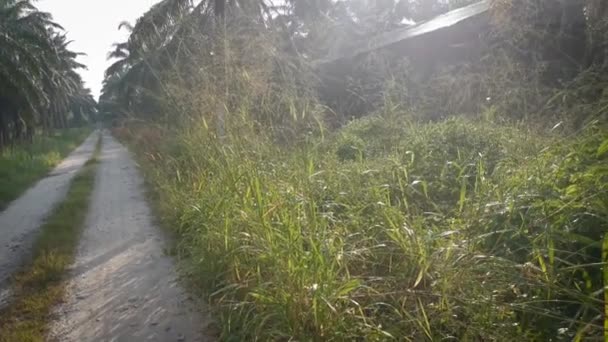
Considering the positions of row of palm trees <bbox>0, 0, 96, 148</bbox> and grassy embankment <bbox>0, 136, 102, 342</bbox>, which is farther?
row of palm trees <bbox>0, 0, 96, 148</bbox>

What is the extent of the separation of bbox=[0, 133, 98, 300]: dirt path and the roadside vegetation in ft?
5.76

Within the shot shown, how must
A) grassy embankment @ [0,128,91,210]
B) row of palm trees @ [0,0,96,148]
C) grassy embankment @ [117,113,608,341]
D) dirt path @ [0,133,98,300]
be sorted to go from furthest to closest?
row of palm trees @ [0,0,96,148]
grassy embankment @ [0,128,91,210]
dirt path @ [0,133,98,300]
grassy embankment @ [117,113,608,341]

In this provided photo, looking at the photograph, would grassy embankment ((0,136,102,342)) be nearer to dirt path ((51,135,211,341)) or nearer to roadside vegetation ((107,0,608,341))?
dirt path ((51,135,211,341))

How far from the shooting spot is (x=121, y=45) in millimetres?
28578

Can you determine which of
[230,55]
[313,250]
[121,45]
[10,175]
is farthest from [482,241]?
[121,45]

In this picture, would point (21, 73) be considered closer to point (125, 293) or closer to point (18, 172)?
point (18, 172)

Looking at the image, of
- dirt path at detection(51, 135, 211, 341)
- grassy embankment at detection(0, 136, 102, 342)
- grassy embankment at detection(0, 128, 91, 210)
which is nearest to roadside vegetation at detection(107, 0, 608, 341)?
dirt path at detection(51, 135, 211, 341)

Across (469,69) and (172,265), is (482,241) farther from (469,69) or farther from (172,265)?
(469,69)

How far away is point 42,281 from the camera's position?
419 cm

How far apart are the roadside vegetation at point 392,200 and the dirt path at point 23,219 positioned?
175cm

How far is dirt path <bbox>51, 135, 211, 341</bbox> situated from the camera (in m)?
3.21

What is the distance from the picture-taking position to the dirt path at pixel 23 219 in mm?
4891

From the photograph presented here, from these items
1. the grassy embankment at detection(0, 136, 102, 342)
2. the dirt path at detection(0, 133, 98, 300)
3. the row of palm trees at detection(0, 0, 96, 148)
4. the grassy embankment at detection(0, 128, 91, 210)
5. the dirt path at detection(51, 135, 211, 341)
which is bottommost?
the dirt path at detection(51, 135, 211, 341)

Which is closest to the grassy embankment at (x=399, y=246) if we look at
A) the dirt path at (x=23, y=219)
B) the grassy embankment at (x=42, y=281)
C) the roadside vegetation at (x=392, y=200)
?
the roadside vegetation at (x=392, y=200)
